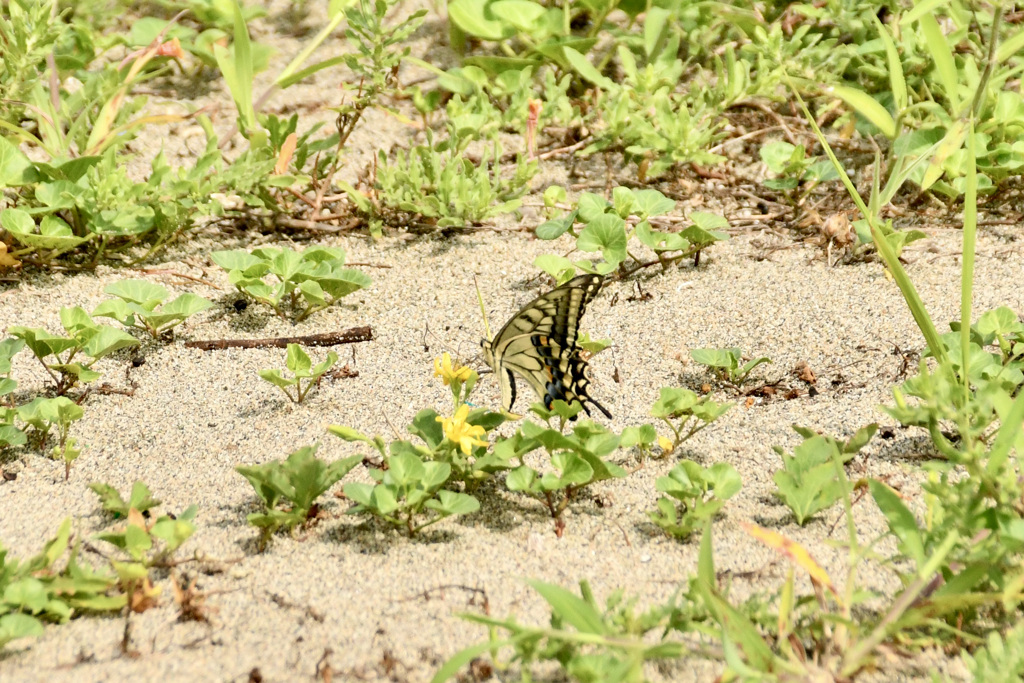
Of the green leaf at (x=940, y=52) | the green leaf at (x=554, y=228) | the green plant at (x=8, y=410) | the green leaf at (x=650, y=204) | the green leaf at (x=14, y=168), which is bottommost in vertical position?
the green plant at (x=8, y=410)

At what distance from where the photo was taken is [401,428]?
9.01 ft

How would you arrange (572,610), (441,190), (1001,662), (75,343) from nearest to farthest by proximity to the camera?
(1001,662), (572,610), (75,343), (441,190)

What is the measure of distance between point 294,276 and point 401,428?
0.83m

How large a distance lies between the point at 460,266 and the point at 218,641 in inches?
80.0

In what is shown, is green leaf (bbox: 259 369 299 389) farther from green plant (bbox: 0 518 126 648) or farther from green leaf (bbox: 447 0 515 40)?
green leaf (bbox: 447 0 515 40)

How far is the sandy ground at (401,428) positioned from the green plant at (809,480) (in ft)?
0.21

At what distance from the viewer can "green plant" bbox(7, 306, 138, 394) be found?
2.78m

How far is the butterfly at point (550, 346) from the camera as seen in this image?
2.70 m

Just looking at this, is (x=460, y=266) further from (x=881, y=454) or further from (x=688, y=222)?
(x=881, y=454)

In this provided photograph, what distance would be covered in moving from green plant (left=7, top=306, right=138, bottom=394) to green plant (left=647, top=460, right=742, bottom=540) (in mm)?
1623

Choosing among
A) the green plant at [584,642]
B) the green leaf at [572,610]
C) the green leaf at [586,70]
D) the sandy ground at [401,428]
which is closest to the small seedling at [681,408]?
the sandy ground at [401,428]

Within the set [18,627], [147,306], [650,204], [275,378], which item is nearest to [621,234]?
[650,204]

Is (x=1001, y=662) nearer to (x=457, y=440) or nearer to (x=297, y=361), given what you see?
(x=457, y=440)

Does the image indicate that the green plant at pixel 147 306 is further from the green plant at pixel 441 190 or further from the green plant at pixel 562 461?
the green plant at pixel 562 461
